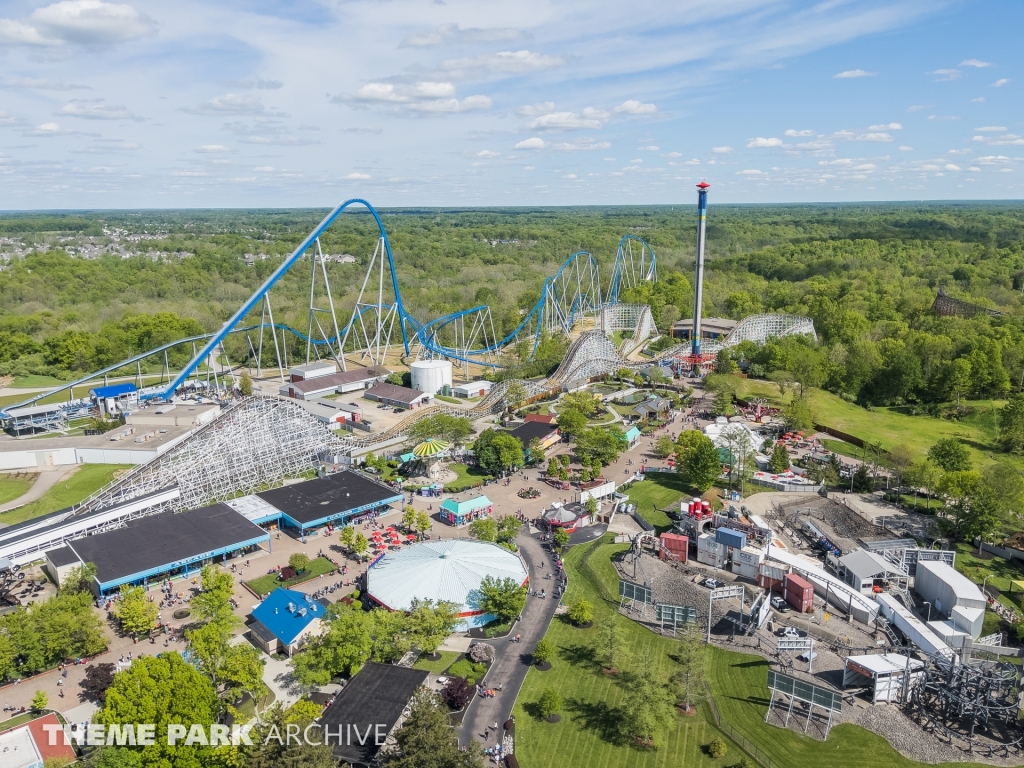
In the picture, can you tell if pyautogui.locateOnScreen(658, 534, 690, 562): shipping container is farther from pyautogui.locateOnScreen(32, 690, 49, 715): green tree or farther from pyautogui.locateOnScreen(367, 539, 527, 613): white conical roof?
pyautogui.locateOnScreen(32, 690, 49, 715): green tree

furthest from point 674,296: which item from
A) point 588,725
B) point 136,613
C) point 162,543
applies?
point 136,613

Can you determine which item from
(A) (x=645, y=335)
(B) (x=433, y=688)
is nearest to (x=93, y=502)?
(B) (x=433, y=688)

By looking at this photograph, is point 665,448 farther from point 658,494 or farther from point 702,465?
point 702,465

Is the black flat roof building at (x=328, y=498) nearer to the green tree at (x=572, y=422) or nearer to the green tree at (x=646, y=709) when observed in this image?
the green tree at (x=572, y=422)

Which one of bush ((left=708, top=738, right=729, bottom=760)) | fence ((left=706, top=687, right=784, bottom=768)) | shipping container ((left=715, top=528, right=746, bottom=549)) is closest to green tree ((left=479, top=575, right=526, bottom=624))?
fence ((left=706, top=687, right=784, bottom=768))

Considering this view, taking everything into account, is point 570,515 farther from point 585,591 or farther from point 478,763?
point 478,763

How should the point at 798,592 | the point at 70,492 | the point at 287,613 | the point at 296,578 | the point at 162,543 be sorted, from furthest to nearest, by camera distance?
the point at 70,492 → the point at 162,543 → the point at 296,578 → the point at 798,592 → the point at 287,613

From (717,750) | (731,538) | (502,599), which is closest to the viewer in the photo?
(717,750)
